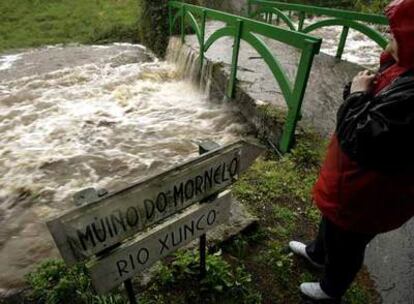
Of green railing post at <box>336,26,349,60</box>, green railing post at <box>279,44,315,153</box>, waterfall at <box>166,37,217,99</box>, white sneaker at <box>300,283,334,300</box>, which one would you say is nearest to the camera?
white sneaker at <box>300,283,334,300</box>

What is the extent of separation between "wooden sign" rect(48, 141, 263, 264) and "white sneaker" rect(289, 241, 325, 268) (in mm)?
1078

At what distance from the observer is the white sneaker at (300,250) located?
2451 millimetres

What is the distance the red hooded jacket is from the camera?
1.38 m

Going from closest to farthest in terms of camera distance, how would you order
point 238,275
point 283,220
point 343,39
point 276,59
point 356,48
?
point 238,275 → point 283,220 → point 276,59 → point 343,39 → point 356,48

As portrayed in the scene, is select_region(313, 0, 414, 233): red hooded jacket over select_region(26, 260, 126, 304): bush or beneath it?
over

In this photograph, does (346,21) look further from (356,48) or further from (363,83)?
(363,83)

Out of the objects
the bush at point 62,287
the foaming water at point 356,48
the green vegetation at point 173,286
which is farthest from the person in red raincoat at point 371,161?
the foaming water at point 356,48

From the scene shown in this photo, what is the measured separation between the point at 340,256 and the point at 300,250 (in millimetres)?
656

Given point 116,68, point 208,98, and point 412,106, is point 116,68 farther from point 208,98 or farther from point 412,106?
point 412,106

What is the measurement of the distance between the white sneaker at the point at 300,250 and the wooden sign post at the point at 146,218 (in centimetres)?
91

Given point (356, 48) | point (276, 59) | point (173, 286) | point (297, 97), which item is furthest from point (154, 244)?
point (356, 48)

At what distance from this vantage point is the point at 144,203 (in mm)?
1435

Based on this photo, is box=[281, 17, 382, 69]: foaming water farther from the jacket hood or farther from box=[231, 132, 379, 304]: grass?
the jacket hood

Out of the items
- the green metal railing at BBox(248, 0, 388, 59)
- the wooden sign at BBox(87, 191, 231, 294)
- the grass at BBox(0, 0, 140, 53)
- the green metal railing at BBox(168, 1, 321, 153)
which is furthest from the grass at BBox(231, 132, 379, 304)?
the grass at BBox(0, 0, 140, 53)
